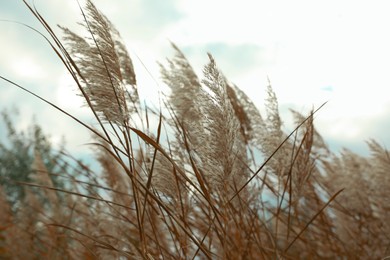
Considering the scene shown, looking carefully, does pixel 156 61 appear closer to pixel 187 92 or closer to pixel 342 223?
pixel 187 92

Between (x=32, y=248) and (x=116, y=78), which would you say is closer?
(x=116, y=78)

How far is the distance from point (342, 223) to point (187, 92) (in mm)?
1637

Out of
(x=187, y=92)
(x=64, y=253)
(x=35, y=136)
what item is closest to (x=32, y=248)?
(x=64, y=253)

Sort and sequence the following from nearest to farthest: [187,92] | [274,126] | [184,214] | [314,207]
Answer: [184,214] < [274,126] < [187,92] < [314,207]

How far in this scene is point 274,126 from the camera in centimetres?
238

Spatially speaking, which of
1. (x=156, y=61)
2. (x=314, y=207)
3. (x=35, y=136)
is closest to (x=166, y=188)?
(x=156, y=61)

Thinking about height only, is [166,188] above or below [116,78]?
below

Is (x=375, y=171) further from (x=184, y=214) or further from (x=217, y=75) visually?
(x=217, y=75)

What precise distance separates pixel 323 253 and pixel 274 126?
2.03 meters

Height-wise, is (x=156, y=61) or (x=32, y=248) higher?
(x=156, y=61)

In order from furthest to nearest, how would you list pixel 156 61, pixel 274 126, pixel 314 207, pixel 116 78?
pixel 314 207 < pixel 156 61 < pixel 274 126 < pixel 116 78

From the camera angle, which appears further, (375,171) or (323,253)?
(323,253)

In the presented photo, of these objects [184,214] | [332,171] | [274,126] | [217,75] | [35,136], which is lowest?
[184,214]

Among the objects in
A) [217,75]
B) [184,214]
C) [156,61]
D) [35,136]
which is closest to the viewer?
[217,75]
